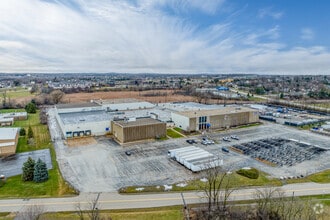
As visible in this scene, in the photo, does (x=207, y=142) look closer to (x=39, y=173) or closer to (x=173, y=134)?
(x=173, y=134)

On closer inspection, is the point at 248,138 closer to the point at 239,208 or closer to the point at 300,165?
the point at 300,165

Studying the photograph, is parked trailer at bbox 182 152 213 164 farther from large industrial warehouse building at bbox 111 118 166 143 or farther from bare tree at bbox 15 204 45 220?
bare tree at bbox 15 204 45 220

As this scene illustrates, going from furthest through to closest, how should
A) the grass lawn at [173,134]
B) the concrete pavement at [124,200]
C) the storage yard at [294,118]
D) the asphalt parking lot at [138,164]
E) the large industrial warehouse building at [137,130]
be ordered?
the storage yard at [294,118]
the grass lawn at [173,134]
the large industrial warehouse building at [137,130]
the asphalt parking lot at [138,164]
the concrete pavement at [124,200]

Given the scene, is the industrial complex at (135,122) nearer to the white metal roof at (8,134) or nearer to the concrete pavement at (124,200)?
the white metal roof at (8,134)

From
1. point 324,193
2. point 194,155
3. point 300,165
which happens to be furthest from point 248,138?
point 324,193

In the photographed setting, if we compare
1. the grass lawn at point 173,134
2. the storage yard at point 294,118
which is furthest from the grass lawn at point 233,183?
the storage yard at point 294,118

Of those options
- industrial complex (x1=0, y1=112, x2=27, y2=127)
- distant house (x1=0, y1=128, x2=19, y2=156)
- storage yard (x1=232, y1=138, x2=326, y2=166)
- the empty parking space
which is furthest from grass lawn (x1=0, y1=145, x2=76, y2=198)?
industrial complex (x1=0, y1=112, x2=27, y2=127)
